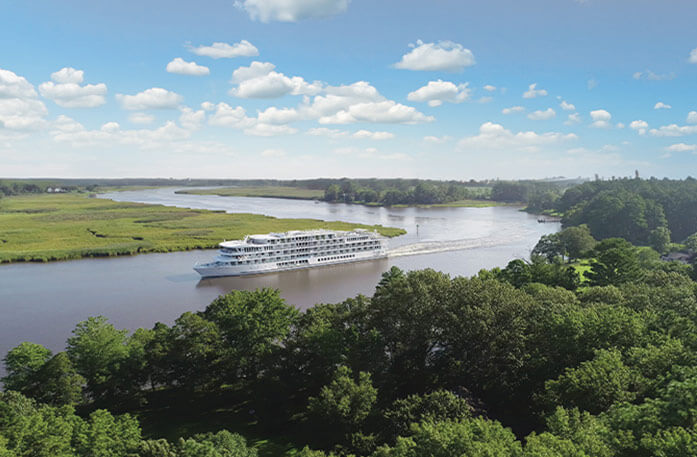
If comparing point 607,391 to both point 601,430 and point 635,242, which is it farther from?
point 635,242

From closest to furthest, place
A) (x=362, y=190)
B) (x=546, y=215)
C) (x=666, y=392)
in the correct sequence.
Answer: (x=666, y=392) → (x=546, y=215) → (x=362, y=190)

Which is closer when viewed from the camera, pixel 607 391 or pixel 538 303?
pixel 607 391

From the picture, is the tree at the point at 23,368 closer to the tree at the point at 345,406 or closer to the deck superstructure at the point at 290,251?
the tree at the point at 345,406

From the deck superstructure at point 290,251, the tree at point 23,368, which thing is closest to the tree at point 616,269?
the deck superstructure at point 290,251

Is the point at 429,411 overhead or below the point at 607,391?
below

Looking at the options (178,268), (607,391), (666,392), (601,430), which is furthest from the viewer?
(178,268)

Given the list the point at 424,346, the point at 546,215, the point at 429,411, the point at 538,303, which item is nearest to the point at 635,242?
the point at 546,215

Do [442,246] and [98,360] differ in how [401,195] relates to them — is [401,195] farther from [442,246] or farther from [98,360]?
[98,360]
